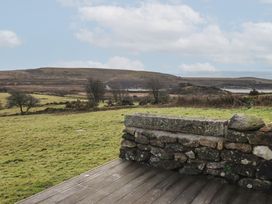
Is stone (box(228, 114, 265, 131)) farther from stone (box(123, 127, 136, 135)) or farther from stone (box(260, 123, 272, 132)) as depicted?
stone (box(123, 127, 136, 135))

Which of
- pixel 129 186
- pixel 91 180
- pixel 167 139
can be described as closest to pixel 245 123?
pixel 167 139

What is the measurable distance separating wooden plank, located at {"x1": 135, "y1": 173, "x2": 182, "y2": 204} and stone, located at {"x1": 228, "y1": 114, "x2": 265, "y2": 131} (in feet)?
4.23

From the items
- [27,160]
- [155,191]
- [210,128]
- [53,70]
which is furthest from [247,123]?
[53,70]

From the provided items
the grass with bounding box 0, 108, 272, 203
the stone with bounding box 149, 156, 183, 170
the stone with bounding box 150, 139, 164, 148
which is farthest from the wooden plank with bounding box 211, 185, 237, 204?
the grass with bounding box 0, 108, 272, 203

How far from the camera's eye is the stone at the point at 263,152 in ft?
14.5

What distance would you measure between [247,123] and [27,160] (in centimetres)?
749

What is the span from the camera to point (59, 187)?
4.82m

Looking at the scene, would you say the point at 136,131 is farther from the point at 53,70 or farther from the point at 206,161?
the point at 53,70

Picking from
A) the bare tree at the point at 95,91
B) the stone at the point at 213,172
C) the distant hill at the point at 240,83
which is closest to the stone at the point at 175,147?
the stone at the point at 213,172

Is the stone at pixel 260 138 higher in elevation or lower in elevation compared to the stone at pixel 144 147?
higher

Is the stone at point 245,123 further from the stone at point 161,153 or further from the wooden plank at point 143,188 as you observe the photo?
the wooden plank at point 143,188

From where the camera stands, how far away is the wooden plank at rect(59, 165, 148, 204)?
434 centimetres

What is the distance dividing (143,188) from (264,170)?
188cm

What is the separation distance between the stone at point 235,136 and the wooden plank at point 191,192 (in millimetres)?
846
